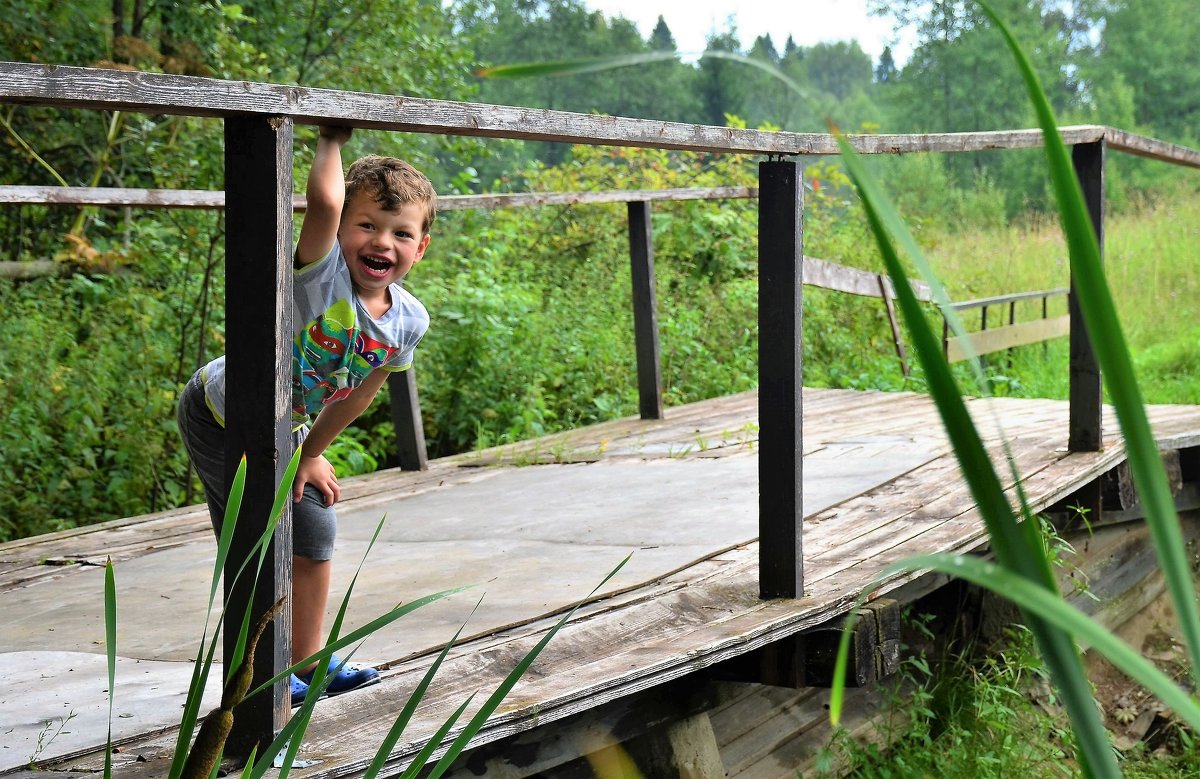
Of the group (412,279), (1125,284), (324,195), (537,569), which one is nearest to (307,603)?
(324,195)

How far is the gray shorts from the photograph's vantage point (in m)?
2.29

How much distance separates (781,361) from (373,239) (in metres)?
0.91

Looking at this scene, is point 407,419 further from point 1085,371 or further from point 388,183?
point 388,183

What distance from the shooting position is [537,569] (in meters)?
3.24

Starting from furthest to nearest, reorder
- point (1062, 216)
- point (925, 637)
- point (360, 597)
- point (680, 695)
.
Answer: point (925, 637) < point (360, 597) < point (680, 695) < point (1062, 216)

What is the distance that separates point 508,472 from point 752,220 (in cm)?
655

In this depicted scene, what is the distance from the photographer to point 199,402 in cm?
239

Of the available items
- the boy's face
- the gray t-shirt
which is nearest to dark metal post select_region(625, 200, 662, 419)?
the gray t-shirt

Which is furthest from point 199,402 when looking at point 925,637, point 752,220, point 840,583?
point 752,220

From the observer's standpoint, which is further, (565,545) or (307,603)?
(565,545)

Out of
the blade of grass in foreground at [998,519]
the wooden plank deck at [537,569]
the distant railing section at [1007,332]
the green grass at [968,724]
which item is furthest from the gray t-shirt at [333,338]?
the distant railing section at [1007,332]

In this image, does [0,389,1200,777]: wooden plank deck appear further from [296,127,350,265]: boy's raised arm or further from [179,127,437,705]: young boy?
[296,127,350,265]: boy's raised arm

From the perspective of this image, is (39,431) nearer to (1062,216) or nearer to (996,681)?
(996,681)

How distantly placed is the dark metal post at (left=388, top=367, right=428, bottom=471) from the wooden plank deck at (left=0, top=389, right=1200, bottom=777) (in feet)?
0.26
